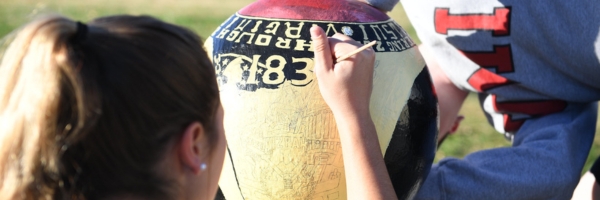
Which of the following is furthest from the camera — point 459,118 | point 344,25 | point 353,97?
point 459,118

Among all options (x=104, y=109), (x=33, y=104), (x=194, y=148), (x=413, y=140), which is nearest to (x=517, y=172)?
(x=413, y=140)

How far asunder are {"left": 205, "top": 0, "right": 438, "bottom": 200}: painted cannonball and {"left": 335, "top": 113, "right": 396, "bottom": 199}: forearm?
0.05 metres

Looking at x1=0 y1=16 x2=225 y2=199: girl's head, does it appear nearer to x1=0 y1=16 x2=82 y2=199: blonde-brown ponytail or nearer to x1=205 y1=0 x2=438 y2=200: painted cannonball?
x1=0 y1=16 x2=82 y2=199: blonde-brown ponytail

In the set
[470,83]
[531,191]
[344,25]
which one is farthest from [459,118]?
[344,25]

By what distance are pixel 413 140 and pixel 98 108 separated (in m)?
1.12

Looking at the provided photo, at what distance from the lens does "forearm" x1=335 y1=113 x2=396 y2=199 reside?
2.18 meters

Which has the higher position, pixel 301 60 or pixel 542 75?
pixel 301 60

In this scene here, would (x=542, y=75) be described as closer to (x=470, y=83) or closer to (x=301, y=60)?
(x=470, y=83)

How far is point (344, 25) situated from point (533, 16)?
846 millimetres

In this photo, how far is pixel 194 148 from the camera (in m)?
1.81

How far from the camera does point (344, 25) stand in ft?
7.66

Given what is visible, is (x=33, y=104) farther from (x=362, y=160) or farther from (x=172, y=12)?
(x=172, y=12)

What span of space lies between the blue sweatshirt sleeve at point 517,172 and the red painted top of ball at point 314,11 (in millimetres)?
690

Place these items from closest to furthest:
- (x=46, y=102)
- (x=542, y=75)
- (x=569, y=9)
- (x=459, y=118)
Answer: (x=46, y=102), (x=569, y=9), (x=542, y=75), (x=459, y=118)
